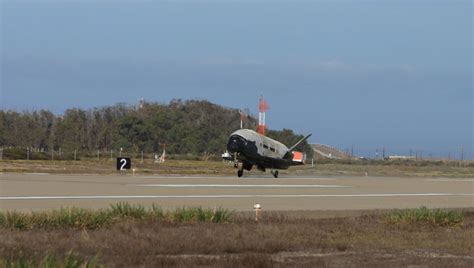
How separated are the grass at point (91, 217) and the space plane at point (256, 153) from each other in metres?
28.2

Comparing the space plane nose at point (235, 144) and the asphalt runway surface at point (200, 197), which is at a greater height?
the space plane nose at point (235, 144)

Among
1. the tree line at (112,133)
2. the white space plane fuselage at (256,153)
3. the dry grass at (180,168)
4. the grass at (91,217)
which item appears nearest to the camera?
the grass at (91,217)

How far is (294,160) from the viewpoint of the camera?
180 ft

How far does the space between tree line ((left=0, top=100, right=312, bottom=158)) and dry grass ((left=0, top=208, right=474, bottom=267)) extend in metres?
76.7

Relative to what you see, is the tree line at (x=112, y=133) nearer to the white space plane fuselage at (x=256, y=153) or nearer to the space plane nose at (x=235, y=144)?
the white space plane fuselage at (x=256, y=153)

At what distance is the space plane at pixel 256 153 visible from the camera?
47.4m

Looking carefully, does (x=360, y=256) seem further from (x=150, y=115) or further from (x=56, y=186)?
(x=150, y=115)

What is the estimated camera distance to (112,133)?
102m

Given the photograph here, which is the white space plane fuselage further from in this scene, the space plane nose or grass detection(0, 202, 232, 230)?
grass detection(0, 202, 232, 230)

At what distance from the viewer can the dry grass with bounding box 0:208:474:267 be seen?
12.2 meters

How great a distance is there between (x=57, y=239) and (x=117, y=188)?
1871 centimetres

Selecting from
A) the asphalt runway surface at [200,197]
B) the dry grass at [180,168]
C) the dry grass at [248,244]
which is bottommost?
the dry grass at [248,244]

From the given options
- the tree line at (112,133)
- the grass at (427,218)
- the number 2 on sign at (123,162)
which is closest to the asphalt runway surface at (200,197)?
the grass at (427,218)

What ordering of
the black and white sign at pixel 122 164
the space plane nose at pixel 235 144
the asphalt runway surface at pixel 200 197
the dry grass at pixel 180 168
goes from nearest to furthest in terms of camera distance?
the asphalt runway surface at pixel 200 197 < the space plane nose at pixel 235 144 < the dry grass at pixel 180 168 < the black and white sign at pixel 122 164
